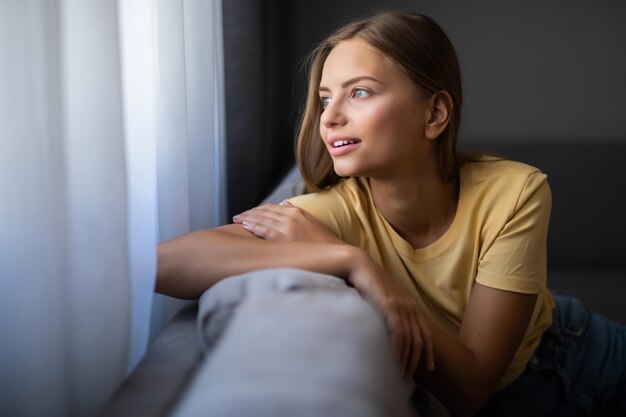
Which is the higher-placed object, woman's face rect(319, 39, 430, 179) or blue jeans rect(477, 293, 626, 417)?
woman's face rect(319, 39, 430, 179)

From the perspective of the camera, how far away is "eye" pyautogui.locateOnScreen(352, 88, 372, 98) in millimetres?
1216

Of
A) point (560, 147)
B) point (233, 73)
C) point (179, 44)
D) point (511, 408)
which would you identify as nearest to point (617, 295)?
point (560, 147)

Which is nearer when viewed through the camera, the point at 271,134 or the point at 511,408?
the point at 511,408

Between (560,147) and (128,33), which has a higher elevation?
(128,33)

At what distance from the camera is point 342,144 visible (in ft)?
3.98

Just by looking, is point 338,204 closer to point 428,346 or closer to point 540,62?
point 428,346

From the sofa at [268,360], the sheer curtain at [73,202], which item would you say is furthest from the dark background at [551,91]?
the sofa at [268,360]

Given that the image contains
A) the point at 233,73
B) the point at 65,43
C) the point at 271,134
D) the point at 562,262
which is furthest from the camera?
the point at 562,262

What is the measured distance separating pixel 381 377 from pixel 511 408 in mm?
709

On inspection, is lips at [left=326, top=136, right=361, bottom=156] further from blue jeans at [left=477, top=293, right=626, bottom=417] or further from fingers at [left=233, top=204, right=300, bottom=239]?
blue jeans at [left=477, top=293, right=626, bottom=417]

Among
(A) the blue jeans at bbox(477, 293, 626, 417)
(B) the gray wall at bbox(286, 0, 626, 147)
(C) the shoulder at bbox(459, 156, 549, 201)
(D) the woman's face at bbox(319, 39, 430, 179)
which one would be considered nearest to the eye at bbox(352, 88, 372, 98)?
(D) the woman's face at bbox(319, 39, 430, 179)

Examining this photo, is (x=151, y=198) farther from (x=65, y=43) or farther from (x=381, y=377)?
(x=381, y=377)

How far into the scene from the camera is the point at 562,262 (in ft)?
9.37

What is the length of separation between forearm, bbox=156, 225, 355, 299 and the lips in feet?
0.73
